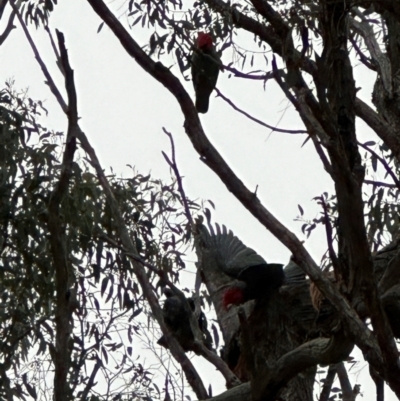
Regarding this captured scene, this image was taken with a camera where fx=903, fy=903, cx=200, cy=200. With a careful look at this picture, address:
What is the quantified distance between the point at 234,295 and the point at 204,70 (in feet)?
2.80

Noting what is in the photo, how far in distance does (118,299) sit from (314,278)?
6.60 feet

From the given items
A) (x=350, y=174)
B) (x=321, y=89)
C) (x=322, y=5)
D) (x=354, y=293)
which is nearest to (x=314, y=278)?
(x=354, y=293)

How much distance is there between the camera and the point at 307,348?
2240mm

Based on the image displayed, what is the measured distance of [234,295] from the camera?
3336 mm

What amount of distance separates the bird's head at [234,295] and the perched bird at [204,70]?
745mm

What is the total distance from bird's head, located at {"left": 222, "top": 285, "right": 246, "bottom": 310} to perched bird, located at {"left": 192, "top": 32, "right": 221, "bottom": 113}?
2.44 ft

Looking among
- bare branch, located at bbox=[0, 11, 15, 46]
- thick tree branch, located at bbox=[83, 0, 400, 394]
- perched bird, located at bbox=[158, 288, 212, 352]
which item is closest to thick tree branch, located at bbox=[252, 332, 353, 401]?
thick tree branch, located at bbox=[83, 0, 400, 394]

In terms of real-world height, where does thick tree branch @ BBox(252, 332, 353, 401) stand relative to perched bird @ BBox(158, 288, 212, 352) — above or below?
below

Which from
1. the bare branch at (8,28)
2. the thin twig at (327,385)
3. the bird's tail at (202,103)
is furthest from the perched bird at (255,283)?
the bare branch at (8,28)

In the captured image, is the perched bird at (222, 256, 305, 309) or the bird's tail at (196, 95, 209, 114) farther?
the bird's tail at (196, 95, 209, 114)

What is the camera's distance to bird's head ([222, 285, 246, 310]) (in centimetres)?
333

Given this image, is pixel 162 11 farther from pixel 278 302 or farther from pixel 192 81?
pixel 278 302

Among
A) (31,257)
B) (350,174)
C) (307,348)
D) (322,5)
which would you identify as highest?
(31,257)

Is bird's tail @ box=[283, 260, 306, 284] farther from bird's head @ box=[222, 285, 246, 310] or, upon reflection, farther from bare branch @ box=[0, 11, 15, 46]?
bare branch @ box=[0, 11, 15, 46]
